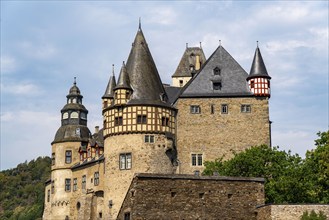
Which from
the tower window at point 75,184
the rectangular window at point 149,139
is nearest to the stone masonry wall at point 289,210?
the rectangular window at point 149,139

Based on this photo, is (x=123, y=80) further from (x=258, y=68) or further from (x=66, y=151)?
(x=66, y=151)

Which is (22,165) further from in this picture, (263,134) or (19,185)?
(263,134)

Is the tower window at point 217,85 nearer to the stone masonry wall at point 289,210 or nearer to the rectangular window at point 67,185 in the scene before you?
the rectangular window at point 67,185

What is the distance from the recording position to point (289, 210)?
36.1 m

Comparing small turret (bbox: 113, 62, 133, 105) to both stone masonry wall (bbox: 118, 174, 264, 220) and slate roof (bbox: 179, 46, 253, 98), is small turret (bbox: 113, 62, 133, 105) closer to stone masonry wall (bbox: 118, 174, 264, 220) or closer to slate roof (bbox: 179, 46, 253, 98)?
slate roof (bbox: 179, 46, 253, 98)

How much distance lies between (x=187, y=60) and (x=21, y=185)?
332 ft

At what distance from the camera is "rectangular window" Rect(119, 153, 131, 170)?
60.0m

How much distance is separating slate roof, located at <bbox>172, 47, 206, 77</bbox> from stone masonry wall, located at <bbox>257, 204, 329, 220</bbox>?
52.3 meters

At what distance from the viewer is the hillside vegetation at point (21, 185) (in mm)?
165375

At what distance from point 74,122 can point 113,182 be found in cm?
1724

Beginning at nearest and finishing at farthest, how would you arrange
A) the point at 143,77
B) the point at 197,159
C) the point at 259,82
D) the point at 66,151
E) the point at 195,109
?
the point at 143,77
the point at 197,159
the point at 195,109
the point at 259,82
the point at 66,151

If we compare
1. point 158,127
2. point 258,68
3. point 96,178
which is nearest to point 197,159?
point 158,127

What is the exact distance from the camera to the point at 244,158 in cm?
5444

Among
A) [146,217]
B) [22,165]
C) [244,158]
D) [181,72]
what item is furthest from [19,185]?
[146,217]
